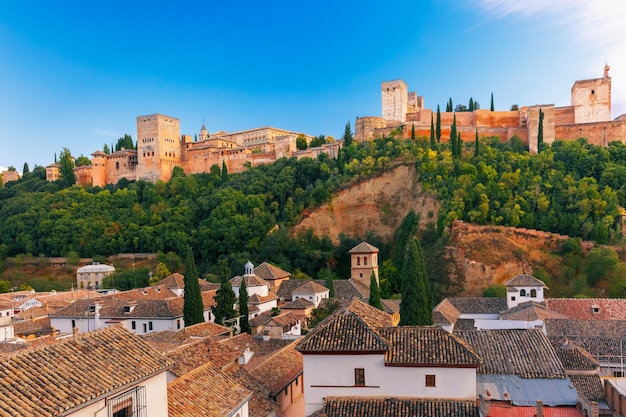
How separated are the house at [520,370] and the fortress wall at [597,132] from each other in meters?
48.6

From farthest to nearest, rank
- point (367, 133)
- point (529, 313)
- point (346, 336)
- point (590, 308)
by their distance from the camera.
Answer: point (367, 133) → point (590, 308) → point (529, 313) → point (346, 336)

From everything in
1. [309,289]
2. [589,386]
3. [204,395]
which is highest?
[204,395]

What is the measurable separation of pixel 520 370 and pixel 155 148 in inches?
2718

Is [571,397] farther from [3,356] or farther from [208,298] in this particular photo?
[208,298]

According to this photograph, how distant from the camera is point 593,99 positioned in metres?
60.3

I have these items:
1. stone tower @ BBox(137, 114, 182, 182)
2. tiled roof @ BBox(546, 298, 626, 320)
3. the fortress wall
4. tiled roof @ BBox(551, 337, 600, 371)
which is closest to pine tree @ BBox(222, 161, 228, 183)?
stone tower @ BBox(137, 114, 182, 182)

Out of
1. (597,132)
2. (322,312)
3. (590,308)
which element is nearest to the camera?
(322,312)

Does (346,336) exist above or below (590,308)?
above

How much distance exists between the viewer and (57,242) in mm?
64062

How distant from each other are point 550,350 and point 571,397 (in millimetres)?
2621

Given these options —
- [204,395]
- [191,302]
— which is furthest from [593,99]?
[204,395]

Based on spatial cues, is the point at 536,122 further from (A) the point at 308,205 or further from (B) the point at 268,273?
(B) the point at 268,273

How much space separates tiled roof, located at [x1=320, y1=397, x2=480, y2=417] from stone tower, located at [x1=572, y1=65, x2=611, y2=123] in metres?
59.4

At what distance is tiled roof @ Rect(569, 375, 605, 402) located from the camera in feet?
52.7
